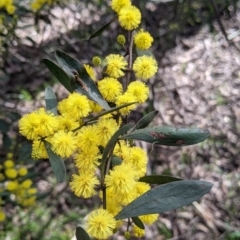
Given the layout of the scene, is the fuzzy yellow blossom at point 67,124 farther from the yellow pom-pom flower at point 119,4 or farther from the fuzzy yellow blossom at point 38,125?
the yellow pom-pom flower at point 119,4

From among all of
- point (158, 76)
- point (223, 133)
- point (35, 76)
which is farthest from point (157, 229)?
point (35, 76)

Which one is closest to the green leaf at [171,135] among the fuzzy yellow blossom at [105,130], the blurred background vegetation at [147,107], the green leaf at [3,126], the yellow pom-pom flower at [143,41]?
the fuzzy yellow blossom at [105,130]

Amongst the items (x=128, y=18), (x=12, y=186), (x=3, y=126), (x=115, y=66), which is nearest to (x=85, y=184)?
(x=115, y=66)

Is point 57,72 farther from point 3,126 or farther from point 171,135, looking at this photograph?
point 3,126

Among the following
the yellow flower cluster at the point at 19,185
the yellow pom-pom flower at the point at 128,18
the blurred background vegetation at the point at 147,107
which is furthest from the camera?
the blurred background vegetation at the point at 147,107

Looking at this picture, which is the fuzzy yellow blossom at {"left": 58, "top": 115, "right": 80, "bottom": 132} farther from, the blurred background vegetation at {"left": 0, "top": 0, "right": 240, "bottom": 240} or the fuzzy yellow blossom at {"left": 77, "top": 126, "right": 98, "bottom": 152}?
the blurred background vegetation at {"left": 0, "top": 0, "right": 240, "bottom": 240}

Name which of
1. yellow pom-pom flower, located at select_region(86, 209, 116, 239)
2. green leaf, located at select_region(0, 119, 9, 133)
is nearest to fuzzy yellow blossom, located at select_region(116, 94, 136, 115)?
yellow pom-pom flower, located at select_region(86, 209, 116, 239)
